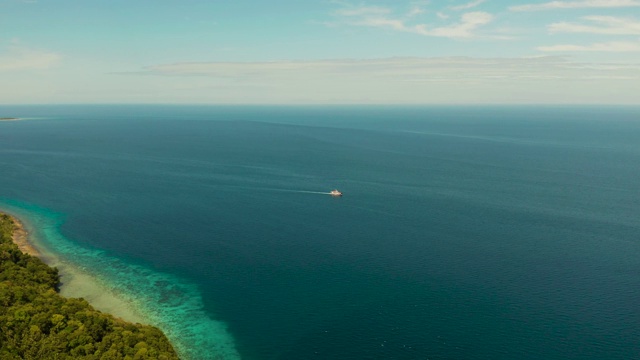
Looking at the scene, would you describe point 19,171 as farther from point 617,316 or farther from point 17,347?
point 617,316

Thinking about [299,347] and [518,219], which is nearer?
[299,347]

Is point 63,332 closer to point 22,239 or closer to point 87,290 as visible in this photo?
point 87,290

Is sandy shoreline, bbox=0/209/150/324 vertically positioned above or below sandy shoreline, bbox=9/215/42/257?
below

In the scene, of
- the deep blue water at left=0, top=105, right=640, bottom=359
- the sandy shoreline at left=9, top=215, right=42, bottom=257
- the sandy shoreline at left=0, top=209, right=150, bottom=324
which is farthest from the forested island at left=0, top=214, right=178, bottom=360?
the sandy shoreline at left=9, top=215, right=42, bottom=257

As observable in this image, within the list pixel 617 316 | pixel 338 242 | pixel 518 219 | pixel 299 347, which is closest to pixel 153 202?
pixel 338 242

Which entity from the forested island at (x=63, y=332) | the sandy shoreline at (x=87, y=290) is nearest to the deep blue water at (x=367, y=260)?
the sandy shoreline at (x=87, y=290)

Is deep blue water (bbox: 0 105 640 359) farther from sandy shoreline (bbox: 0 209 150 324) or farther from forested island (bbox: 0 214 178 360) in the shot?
forested island (bbox: 0 214 178 360)

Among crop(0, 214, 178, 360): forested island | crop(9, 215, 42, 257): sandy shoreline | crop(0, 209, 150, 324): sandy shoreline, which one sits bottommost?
crop(0, 209, 150, 324): sandy shoreline

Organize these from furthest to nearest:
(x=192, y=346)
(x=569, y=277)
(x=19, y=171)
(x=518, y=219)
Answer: (x=19, y=171)
(x=518, y=219)
(x=569, y=277)
(x=192, y=346)
